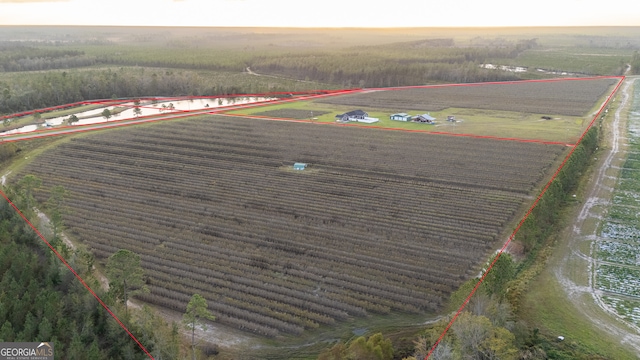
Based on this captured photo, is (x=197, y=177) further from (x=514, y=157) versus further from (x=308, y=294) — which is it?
(x=514, y=157)

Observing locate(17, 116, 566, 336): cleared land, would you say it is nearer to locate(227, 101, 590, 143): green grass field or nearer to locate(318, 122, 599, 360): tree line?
locate(318, 122, 599, 360): tree line

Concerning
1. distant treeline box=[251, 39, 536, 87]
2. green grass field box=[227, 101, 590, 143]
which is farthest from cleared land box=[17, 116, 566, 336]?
distant treeline box=[251, 39, 536, 87]

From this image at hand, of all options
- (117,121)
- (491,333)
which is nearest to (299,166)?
(491,333)

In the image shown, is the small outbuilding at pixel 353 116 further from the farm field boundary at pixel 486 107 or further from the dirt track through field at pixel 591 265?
the dirt track through field at pixel 591 265

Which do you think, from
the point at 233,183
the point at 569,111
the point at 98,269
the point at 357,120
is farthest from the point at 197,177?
the point at 569,111

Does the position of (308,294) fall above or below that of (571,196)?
below

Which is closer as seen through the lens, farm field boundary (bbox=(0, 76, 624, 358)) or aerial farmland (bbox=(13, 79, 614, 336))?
farm field boundary (bbox=(0, 76, 624, 358))
